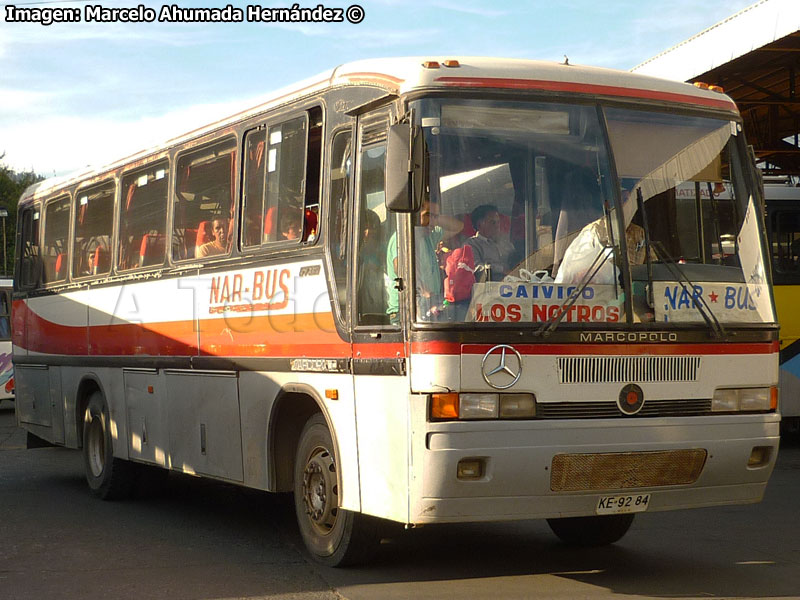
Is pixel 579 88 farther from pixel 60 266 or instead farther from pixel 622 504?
pixel 60 266

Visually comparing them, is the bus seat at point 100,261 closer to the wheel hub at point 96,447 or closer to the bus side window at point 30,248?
the wheel hub at point 96,447

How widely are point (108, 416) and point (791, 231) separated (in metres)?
9.86

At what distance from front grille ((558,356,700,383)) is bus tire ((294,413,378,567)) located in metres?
1.72

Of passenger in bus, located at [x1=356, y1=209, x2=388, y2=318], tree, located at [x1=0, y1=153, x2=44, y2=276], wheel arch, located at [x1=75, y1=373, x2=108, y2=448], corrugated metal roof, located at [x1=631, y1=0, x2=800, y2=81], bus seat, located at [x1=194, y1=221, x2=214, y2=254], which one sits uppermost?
tree, located at [x1=0, y1=153, x2=44, y2=276]

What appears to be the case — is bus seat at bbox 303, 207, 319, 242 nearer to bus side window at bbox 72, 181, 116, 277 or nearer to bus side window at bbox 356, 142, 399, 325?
bus side window at bbox 356, 142, 399, 325

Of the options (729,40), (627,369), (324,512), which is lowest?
(324,512)

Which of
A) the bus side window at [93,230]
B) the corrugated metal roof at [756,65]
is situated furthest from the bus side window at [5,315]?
the corrugated metal roof at [756,65]

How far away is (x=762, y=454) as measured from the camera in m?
7.96

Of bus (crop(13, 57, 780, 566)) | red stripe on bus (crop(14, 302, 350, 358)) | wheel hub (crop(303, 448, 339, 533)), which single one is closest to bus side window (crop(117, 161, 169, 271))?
red stripe on bus (crop(14, 302, 350, 358))

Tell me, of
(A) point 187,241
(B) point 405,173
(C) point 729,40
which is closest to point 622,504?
(B) point 405,173

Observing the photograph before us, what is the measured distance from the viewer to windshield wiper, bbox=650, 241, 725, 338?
7.68 metres

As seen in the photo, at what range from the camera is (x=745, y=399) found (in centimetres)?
790

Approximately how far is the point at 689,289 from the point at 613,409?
91 cm

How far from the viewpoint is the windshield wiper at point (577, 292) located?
23.8 ft
